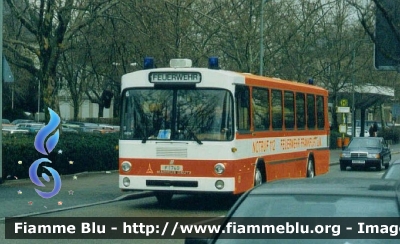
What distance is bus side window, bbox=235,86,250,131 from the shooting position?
59.0ft

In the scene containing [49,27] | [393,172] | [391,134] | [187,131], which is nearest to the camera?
[393,172]

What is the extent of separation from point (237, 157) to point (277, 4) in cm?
2579

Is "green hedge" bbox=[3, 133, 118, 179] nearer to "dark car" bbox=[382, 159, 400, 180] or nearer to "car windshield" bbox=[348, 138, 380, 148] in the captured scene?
"dark car" bbox=[382, 159, 400, 180]

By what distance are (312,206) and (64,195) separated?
14.8 m

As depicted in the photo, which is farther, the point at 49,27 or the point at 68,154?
the point at 68,154

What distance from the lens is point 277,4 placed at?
42.6 m

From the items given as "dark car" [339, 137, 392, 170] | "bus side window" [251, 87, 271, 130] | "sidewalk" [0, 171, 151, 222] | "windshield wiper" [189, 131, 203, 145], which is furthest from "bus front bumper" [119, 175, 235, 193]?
"dark car" [339, 137, 392, 170]

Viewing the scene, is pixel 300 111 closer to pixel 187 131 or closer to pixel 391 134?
pixel 187 131

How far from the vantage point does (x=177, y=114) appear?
1794 centimetres

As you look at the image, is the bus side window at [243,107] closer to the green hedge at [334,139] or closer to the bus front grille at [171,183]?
the bus front grille at [171,183]

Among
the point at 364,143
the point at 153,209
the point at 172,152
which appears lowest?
the point at 153,209

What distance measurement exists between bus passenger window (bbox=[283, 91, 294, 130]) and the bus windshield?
410 cm

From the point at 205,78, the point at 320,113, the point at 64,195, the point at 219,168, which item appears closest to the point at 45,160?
the point at 64,195

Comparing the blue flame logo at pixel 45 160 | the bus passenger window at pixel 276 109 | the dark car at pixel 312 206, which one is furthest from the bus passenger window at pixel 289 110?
the dark car at pixel 312 206
